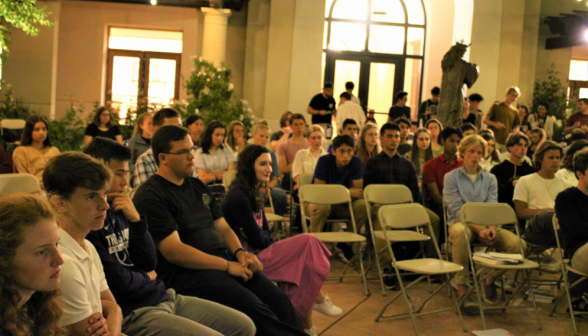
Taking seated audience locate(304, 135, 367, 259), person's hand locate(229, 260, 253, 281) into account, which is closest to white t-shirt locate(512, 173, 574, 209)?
seated audience locate(304, 135, 367, 259)

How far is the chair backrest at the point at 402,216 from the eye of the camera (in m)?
4.71

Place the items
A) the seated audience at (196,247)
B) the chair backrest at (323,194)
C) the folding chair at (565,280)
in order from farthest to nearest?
1. the chair backrest at (323,194)
2. the folding chair at (565,280)
3. the seated audience at (196,247)

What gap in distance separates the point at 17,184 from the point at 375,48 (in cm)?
1261

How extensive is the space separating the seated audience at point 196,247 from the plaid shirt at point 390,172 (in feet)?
9.22

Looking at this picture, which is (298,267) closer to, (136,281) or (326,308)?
(326,308)

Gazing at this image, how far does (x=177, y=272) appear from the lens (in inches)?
122

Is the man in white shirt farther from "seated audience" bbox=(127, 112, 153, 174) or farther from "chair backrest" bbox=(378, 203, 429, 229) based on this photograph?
"chair backrest" bbox=(378, 203, 429, 229)

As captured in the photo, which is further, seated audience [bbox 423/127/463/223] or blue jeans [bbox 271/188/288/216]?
blue jeans [bbox 271/188/288/216]

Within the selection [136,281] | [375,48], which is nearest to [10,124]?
[136,281]

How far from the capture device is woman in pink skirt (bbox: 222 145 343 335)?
3.59m

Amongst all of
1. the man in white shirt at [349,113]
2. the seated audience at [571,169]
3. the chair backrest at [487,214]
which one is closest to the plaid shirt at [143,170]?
the chair backrest at [487,214]

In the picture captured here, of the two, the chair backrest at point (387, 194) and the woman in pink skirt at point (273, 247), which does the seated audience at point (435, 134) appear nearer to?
the chair backrest at point (387, 194)

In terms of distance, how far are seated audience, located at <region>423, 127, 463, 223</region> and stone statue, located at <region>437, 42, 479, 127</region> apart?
355cm

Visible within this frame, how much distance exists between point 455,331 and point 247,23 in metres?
10.4
